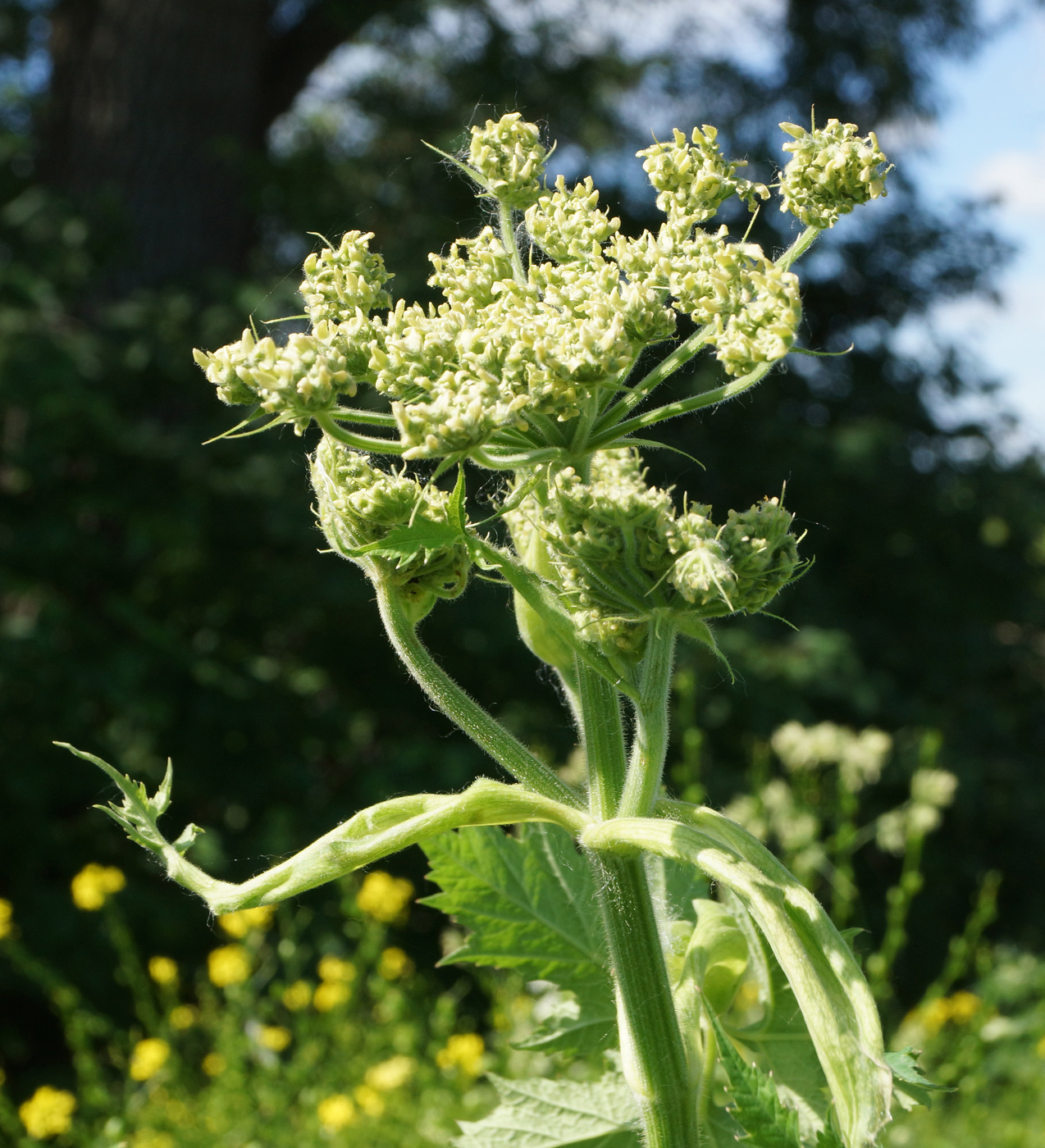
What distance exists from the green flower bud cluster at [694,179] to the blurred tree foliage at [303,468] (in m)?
2.88

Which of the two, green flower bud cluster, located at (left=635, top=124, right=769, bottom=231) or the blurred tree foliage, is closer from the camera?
green flower bud cluster, located at (left=635, top=124, right=769, bottom=231)

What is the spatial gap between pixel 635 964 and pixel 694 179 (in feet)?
2.25

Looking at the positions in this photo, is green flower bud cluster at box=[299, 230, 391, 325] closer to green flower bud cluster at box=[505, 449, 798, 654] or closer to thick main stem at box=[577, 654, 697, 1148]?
green flower bud cluster at box=[505, 449, 798, 654]

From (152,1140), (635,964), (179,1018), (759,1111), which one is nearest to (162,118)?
(179,1018)

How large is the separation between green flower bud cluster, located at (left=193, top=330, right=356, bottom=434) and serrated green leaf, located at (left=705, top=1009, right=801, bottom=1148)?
0.53 meters

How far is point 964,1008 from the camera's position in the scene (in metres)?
3.23

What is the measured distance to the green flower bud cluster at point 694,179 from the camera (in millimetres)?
981

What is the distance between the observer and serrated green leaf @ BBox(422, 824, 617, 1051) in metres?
1.21

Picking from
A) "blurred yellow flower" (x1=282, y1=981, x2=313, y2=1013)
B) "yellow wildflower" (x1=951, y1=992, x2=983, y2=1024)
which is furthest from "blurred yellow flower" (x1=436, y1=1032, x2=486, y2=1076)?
"yellow wildflower" (x1=951, y1=992, x2=983, y2=1024)

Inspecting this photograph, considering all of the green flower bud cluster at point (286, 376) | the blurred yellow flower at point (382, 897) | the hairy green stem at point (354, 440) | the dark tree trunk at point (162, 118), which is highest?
the dark tree trunk at point (162, 118)

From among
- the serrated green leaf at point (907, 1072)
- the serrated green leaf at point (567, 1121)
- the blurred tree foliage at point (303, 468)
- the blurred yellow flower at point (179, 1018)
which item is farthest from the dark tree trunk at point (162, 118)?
the serrated green leaf at point (907, 1072)

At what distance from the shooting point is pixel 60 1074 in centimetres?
444

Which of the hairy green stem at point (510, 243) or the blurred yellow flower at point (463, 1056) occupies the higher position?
the hairy green stem at point (510, 243)

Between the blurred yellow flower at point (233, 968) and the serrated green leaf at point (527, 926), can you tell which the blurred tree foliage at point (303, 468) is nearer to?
the blurred yellow flower at point (233, 968)
